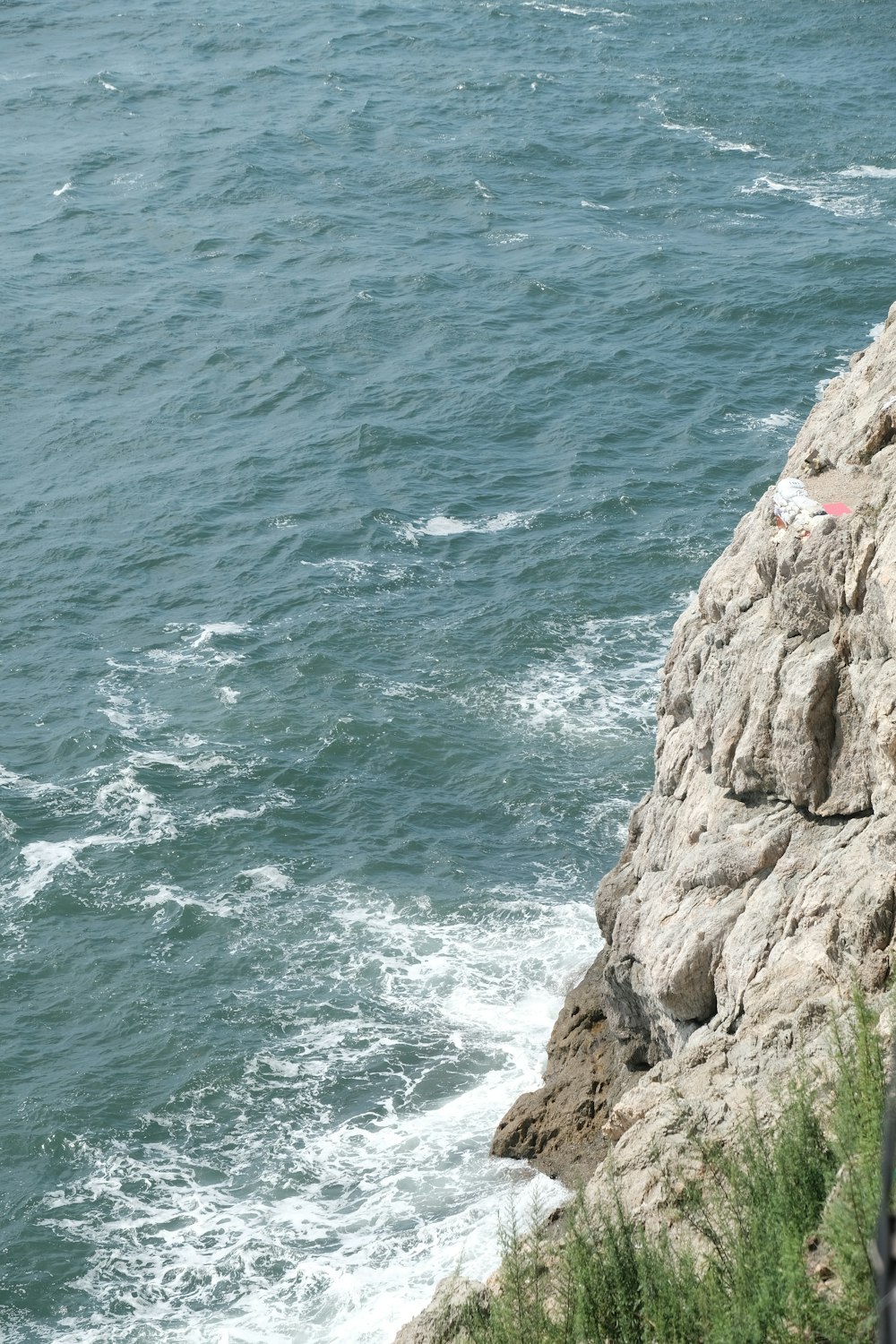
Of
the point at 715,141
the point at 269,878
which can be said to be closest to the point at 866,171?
the point at 715,141

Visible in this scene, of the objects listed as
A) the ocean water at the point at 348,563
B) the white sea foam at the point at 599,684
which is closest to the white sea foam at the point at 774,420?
the ocean water at the point at 348,563

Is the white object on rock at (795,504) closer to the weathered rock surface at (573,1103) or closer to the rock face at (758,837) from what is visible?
the rock face at (758,837)

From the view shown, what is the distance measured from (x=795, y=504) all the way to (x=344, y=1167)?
18.0 metres

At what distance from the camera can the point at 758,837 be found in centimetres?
2880

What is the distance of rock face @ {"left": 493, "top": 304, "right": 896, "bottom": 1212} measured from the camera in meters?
24.3

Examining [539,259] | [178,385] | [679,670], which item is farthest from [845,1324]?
[539,259]

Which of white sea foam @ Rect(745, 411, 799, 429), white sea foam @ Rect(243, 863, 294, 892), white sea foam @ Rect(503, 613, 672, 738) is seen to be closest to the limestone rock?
white sea foam @ Rect(243, 863, 294, 892)

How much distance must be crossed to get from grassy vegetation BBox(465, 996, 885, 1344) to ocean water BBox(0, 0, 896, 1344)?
7964mm

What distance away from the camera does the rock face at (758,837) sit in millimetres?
24344

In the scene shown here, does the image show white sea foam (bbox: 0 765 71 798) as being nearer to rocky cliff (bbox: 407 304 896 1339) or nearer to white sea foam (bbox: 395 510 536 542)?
white sea foam (bbox: 395 510 536 542)

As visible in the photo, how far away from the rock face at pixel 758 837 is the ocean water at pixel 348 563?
379 cm

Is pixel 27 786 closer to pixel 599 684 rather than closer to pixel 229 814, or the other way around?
pixel 229 814

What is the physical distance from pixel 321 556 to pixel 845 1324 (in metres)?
47.3

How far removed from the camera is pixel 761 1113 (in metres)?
21.9
